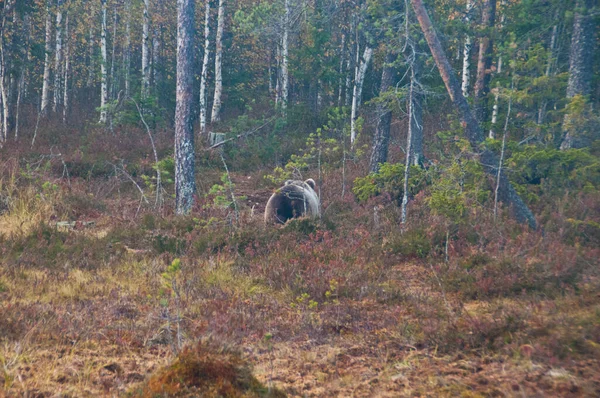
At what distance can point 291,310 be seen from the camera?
5.90 meters

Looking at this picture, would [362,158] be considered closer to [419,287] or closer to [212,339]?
[419,287]

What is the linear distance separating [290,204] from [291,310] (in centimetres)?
473

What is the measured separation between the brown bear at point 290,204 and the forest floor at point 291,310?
2.87ft

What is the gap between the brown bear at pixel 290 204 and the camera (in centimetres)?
1029

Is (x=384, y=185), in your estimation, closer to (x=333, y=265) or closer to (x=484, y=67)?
(x=333, y=265)

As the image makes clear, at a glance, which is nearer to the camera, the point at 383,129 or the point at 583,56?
the point at 583,56

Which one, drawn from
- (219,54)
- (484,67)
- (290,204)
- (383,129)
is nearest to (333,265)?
(290,204)

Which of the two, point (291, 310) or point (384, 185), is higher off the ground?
point (384, 185)

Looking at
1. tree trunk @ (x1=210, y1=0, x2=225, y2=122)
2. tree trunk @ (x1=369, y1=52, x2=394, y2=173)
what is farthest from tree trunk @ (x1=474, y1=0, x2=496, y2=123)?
tree trunk @ (x1=210, y1=0, x2=225, y2=122)

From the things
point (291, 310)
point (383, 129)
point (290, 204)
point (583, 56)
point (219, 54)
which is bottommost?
point (291, 310)

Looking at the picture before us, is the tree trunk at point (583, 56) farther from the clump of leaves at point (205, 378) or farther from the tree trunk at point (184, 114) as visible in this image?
the clump of leaves at point (205, 378)

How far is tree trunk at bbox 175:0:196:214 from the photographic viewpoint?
36.8 feet

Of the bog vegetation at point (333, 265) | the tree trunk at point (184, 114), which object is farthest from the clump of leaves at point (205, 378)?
the tree trunk at point (184, 114)

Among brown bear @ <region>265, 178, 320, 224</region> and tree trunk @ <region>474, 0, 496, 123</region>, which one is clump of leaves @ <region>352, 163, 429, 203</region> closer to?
brown bear @ <region>265, 178, 320, 224</region>
